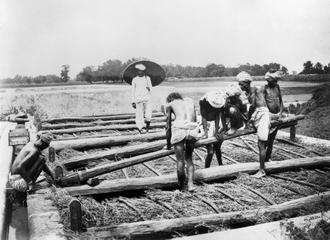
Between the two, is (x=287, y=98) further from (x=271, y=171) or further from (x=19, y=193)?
(x=19, y=193)

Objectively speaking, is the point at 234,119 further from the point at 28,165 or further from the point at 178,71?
the point at 178,71

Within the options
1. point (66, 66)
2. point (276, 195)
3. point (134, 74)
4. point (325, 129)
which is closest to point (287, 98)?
point (325, 129)

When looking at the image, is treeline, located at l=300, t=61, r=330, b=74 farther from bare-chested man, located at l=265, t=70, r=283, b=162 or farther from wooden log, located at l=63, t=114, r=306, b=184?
wooden log, located at l=63, t=114, r=306, b=184

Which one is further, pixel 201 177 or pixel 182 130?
pixel 201 177

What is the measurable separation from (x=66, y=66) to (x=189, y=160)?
4.44 metres

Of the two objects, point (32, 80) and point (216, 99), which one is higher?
point (32, 80)

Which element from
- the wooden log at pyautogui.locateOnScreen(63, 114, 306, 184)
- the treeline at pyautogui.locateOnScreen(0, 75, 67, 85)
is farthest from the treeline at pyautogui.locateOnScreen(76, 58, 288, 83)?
the wooden log at pyautogui.locateOnScreen(63, 114, 306, 184)

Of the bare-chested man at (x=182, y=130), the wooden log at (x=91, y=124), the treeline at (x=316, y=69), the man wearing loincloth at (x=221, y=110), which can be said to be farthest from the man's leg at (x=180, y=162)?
the treeline at (x=316, y=69)

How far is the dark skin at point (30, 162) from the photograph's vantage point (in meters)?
3.89

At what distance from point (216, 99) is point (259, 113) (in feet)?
2.32

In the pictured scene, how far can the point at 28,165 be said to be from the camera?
3.98 m

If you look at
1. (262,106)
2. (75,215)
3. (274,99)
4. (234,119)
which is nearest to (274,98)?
(274,99)

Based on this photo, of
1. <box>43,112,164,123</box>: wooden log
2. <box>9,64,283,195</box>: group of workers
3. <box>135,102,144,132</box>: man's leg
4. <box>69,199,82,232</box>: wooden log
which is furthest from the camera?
<box>43,112,164,123</box>: wooden log

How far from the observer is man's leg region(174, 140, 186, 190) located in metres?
4.32
